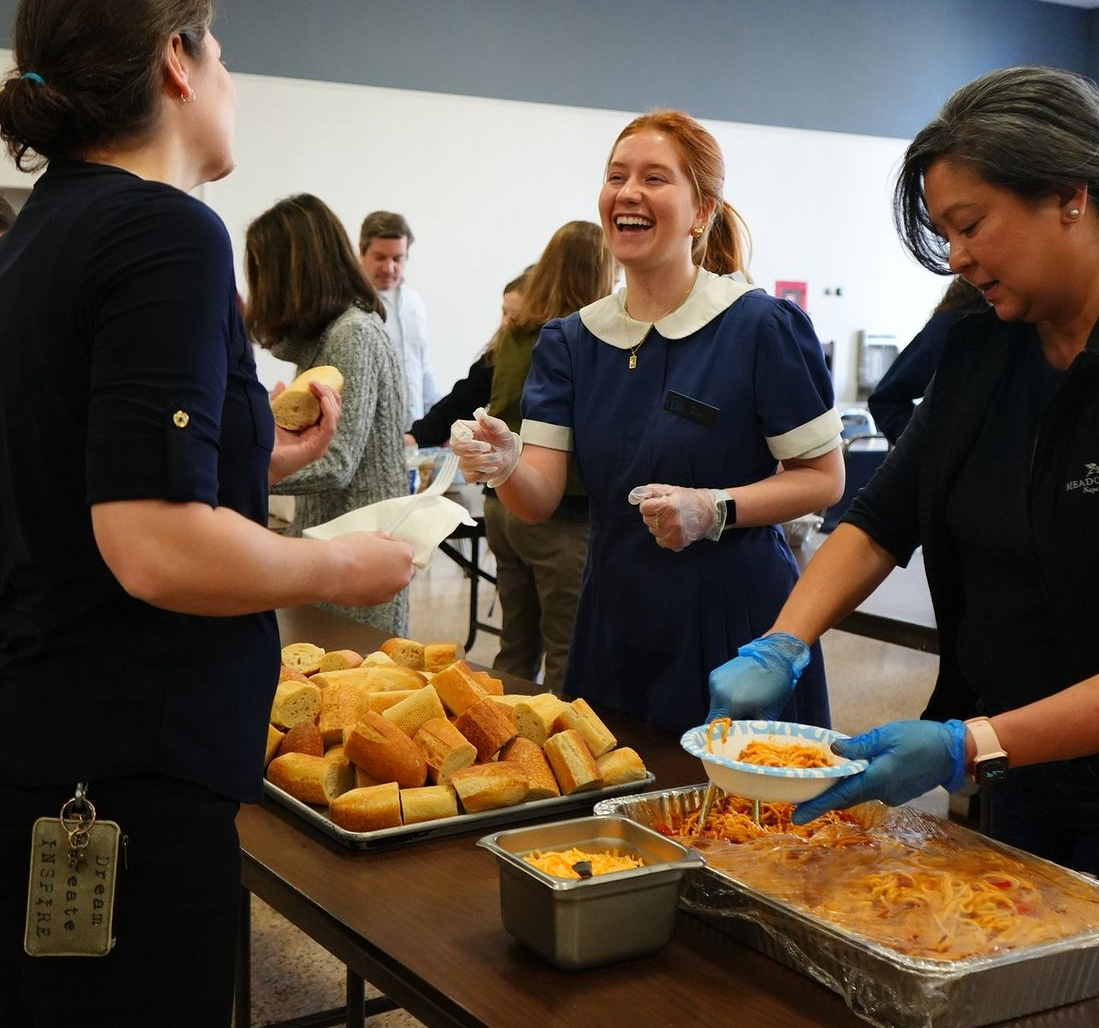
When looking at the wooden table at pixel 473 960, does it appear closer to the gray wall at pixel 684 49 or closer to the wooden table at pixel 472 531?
the wooden table at pixel 472 531

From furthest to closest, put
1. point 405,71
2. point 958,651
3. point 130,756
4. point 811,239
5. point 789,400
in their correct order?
point 811,239
point 405,71
point 789,400
point 958,651
point 130,756

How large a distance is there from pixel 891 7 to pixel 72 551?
876cm

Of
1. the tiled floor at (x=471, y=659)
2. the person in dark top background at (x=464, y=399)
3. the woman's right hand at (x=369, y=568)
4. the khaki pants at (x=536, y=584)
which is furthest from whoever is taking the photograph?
the person in dark top background at (x=464, y=399)

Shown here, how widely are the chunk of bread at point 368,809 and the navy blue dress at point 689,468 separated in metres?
0.70

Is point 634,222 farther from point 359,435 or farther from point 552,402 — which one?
point 359,435

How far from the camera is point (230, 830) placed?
1.11 metres

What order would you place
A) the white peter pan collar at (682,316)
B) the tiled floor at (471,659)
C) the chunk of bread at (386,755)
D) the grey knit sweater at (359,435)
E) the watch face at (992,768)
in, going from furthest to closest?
the grey knit sweater at (359,435) → the tiled floor at (471,659) → the white peter pan collar at (682,316) → the chunk of bread at (386,755) → the watch face at (992,768)

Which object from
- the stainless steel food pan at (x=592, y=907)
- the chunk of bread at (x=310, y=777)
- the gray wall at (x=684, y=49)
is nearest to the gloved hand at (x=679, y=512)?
the chunk of bread at (x=310, y=777)

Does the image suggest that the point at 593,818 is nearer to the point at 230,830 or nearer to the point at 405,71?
the point at 230,830

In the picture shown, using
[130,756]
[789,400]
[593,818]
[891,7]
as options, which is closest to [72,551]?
[130,756]

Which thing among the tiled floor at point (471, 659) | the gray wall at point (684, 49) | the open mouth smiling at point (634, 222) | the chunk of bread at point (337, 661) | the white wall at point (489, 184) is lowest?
the tiled floor at point (471, 659)

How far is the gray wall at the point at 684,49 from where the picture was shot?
6625 millimetres

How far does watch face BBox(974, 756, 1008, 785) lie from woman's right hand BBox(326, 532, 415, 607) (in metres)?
0.58

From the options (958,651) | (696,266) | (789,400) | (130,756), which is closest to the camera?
(130,756)
